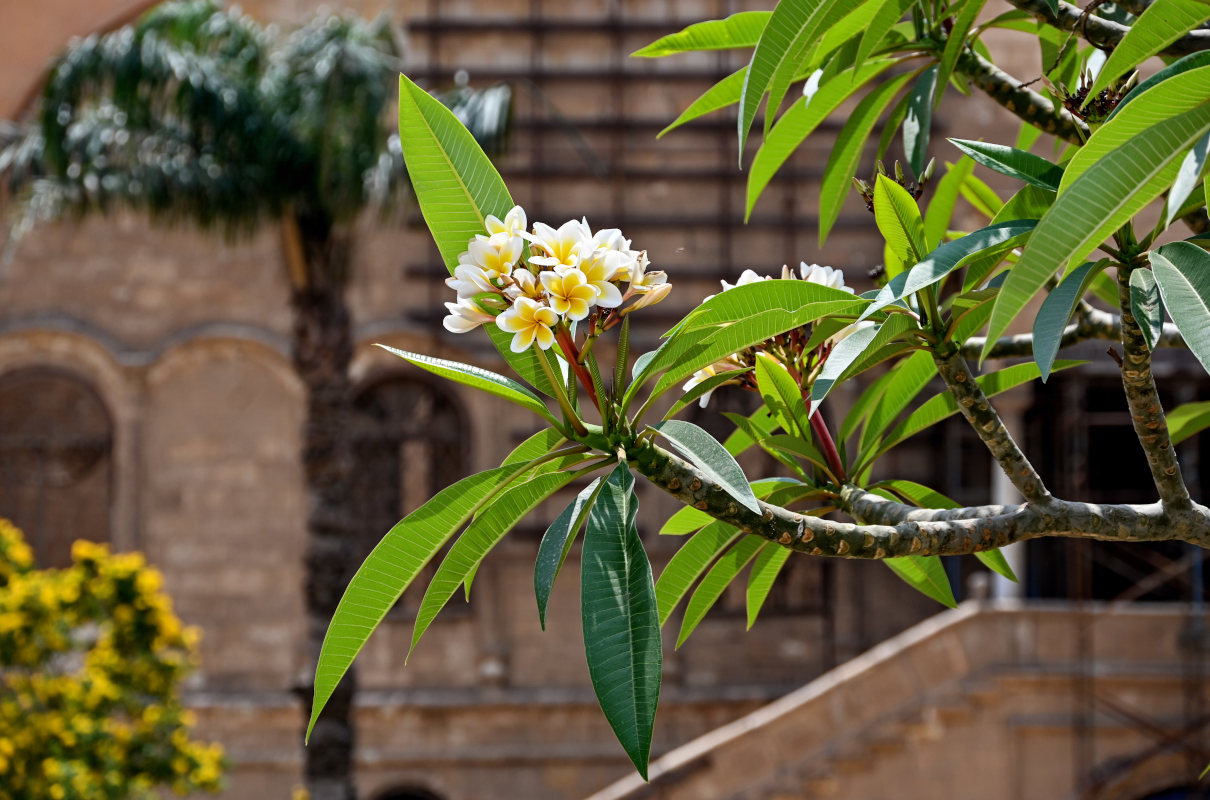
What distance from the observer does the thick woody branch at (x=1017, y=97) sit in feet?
8.34

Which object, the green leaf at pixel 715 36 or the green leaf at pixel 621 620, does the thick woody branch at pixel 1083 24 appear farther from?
the green leaf at pixel 621 620

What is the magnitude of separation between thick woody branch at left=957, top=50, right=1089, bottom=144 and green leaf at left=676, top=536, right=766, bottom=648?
94 cm

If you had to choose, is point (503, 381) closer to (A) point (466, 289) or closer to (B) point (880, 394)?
(A) point (466, 289)

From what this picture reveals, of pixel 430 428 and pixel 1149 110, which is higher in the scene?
pixel 430 428

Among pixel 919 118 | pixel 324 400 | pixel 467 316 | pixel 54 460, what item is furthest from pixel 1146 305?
pixel 54 460

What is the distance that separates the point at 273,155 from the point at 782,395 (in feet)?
22.1

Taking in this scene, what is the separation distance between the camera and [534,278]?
182 centimetres

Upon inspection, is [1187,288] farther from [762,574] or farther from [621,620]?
[762,574]

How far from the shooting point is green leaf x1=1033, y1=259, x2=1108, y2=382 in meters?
1.55

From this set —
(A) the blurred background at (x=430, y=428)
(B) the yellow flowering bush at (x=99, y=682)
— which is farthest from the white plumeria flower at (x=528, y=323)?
(A) the blurred background at (x=430, y=428)

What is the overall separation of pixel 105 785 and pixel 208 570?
15.0 feet

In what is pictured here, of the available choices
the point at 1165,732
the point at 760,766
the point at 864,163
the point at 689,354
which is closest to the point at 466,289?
the point at 689,354

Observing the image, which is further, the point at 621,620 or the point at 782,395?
the point at 782,395

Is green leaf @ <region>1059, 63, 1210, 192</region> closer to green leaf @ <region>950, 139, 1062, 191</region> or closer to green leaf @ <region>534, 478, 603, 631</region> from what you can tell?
green leaf @ <region>950, 139, 1062, 191</region>
